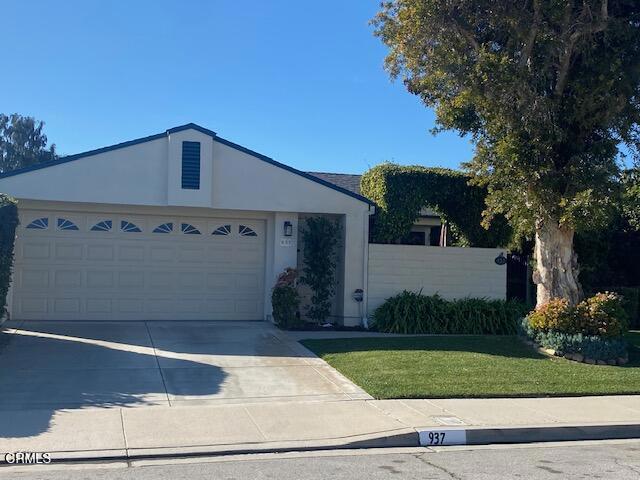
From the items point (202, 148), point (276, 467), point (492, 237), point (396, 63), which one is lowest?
point (276, 467)

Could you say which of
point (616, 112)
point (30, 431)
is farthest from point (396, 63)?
point (30, 431)

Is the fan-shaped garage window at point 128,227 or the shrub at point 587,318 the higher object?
the fan-shaped garage window at point 128,227

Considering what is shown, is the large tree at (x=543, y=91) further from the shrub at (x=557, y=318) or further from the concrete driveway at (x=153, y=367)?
the concrete driveway at (x=153, y=367)

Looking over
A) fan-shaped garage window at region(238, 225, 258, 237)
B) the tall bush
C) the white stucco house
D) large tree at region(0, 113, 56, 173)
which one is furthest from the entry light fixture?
large tree at region(0, 113, 56, 173)

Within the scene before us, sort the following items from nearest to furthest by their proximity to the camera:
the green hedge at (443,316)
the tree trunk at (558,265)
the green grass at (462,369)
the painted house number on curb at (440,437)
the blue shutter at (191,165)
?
the painted house number on curb at (440,437) < the green grass at (462,369) < the tree trunk at (558,265) < the blue shutter at (191,165) < the green hedge at (443,316)

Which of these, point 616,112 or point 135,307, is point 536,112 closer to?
point 616,112

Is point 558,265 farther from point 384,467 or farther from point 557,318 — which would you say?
point 384,467

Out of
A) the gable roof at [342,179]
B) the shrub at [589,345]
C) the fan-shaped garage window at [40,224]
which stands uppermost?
the gable roof at [342,179]

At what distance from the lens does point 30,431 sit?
7.28 metres

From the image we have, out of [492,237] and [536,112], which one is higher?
[536,112]

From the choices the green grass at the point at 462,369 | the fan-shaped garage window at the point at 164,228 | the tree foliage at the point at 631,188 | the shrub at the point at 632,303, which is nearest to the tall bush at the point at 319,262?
the green grass at the point at 462,369

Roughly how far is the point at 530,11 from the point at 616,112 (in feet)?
7.73

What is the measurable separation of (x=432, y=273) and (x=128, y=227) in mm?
7006

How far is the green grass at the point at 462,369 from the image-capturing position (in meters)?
9.85
